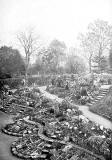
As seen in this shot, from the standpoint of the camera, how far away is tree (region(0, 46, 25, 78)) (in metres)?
20.3

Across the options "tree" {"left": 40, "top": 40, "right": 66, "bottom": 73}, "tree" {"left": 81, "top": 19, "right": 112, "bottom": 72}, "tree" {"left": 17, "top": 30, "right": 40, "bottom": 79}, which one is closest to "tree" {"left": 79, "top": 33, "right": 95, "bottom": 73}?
"tree" {"left": 81, "top": 19, "right": 112, "bottom": 72}

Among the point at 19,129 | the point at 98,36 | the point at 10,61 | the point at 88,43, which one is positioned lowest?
the point at 19,129

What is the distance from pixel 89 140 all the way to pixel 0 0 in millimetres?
7023

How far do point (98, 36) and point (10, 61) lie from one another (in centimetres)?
1266

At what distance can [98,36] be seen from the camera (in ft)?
79.7

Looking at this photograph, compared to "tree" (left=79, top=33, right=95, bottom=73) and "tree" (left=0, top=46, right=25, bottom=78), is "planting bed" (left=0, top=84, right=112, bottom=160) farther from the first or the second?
"tree" (left=79, top=33, right=95, bottom=73)

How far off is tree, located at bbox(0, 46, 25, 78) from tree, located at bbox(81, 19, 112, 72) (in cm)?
1079

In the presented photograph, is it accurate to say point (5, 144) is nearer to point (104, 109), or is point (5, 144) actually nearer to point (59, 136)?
point (59, 136)

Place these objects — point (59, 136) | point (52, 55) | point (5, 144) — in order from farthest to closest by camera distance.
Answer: point (52, 55) → point (59, 136) → point (5, 144)

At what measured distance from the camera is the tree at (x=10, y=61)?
66.6 ft

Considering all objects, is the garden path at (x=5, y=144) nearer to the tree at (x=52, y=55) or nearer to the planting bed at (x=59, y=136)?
the planting bed at (x=59, y=136)

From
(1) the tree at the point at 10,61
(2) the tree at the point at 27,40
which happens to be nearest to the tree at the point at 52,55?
(2) the tree at the point at 27,40

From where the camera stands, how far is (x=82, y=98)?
10914 mm

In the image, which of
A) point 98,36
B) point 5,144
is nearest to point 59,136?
point 5,144
